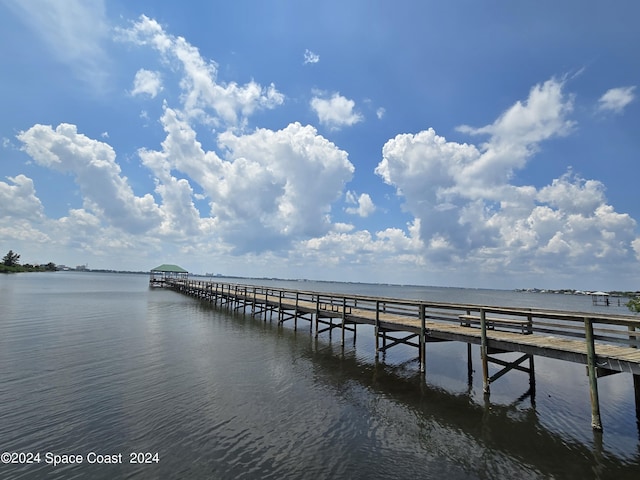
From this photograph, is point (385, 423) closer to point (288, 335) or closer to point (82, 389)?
point (82, 389)

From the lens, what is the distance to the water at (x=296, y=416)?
20.7 ft

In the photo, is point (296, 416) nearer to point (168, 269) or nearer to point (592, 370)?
point (592, 370)

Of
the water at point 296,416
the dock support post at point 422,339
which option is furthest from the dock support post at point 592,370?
the dock support post at point 422,339

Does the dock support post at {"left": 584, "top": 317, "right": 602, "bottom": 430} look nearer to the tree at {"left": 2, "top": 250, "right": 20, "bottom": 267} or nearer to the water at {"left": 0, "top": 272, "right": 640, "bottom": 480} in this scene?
the water at {"left": 0, "top": 272, "right": 640, "bottom": 480}

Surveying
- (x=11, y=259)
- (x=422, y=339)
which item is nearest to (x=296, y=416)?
(x=422, y=339)

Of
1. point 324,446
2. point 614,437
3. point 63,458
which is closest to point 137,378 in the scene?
point 63,458

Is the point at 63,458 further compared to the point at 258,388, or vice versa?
the point at 258,388

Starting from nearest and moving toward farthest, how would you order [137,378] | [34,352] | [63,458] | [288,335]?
[63,458], [137,378], [34,352], [288,335]

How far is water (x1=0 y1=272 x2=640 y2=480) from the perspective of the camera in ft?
20.7

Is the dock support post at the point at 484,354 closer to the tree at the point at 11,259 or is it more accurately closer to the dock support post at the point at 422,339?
the dock support post at the point at 422,339

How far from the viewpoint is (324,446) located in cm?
696

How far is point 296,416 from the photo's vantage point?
8344 mm

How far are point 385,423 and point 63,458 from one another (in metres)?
6.92

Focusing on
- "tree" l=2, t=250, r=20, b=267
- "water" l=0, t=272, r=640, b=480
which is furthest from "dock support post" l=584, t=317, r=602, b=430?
"tree" l=2, t=250, r=20, b=267
